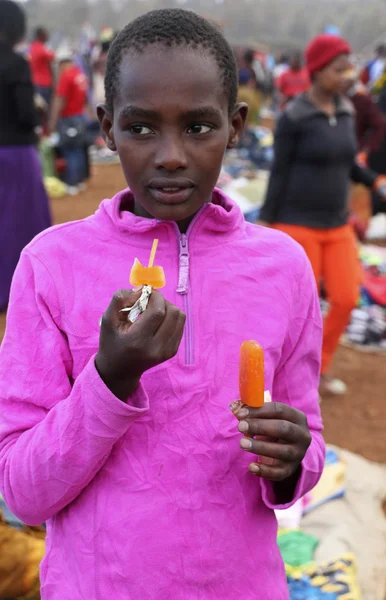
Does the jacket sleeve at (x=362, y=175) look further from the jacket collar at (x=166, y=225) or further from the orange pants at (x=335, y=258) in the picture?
the jacket collar at (x=166, y=225)

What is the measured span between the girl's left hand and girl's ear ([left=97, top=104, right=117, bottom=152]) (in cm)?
68

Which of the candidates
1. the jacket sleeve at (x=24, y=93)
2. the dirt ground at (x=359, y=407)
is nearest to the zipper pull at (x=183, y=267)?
the dirt ground at (x=359, y=407)

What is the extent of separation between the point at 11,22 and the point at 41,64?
8327mm

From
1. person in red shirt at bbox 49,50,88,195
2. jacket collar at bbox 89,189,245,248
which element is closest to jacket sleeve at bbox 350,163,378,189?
jacket collar at bbox 89,189,245,248

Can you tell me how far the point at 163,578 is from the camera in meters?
1.31

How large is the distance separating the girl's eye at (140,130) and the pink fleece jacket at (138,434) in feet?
0.59

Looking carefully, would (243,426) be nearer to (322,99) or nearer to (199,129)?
(199,129)

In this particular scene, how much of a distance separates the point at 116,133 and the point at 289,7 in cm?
8140

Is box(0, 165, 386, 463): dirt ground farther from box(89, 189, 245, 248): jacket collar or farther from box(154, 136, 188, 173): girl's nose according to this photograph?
box(154, 136, 188, 173): girl's nose

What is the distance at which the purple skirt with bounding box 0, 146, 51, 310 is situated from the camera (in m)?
5.71

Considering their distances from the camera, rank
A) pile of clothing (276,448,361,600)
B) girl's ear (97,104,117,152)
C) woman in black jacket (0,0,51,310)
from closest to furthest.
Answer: girl's ear (97,104,117,152) → pile of clothing (276,448,361,600) → woman in black jacket (0,0,51,310)

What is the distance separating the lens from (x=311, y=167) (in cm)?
425

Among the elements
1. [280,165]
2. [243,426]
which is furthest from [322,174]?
[243,426]

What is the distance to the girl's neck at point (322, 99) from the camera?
4156 mm
